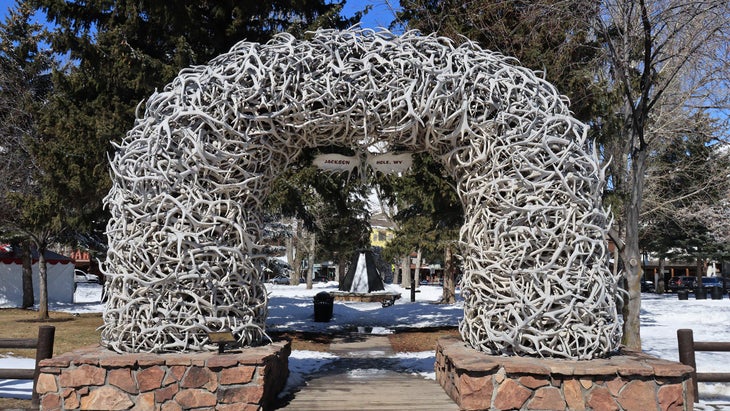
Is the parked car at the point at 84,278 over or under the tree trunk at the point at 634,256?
under

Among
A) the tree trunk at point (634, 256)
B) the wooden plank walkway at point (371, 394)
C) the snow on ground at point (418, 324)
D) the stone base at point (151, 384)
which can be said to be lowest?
the snow on ground at point (418, 324)

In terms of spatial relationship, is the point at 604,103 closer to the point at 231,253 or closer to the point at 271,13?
the point at 271,13

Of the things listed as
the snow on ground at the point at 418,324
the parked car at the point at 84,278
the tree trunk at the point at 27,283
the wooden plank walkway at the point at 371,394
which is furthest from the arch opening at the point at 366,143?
the parked car at the point at 84,278

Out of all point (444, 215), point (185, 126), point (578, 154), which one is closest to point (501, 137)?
point (578, 154)

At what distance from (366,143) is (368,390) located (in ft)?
10.0

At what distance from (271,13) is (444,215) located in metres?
6.62

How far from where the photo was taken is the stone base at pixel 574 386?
516 cm

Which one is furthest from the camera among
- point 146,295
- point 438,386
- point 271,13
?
point 271,13

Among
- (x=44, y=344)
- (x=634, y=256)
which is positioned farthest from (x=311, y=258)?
(x=44, y=344)

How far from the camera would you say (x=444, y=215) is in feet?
46.6

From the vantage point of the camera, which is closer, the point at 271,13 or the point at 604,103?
the point at 604,103

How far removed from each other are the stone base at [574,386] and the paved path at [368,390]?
0.70 meters

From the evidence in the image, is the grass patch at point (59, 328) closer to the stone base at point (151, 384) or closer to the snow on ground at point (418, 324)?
the snow on ground at point (418, 324)

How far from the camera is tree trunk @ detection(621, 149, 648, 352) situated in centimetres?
869
